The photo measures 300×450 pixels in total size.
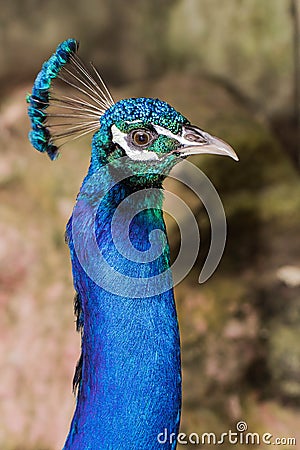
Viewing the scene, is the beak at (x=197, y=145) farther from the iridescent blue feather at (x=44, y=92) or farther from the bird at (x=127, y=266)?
the iridescent blue feather at (x=44, y=92)

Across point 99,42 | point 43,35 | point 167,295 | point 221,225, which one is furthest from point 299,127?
point 167,295

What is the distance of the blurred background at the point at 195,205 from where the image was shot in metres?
2.60

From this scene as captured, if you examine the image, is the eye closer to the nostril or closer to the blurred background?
the nostril

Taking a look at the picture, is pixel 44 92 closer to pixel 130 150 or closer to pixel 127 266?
pixel 130 150

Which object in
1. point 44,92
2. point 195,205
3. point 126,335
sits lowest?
point 126,335

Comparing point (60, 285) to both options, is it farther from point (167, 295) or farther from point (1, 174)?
point (167, 295)

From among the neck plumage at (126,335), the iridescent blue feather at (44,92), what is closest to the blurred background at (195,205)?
the neck plumage at (126,335)

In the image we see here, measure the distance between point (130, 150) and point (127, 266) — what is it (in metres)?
0.22

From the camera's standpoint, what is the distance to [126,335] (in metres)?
1.39

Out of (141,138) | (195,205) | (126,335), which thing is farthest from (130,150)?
(195,205)

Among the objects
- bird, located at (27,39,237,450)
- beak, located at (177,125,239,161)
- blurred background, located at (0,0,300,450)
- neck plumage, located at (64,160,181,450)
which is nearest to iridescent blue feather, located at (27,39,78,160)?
bird, located at (27,39,237,450)

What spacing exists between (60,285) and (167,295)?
133 centimetres

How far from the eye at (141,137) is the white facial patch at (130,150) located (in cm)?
1

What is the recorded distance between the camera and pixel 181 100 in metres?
3.10
